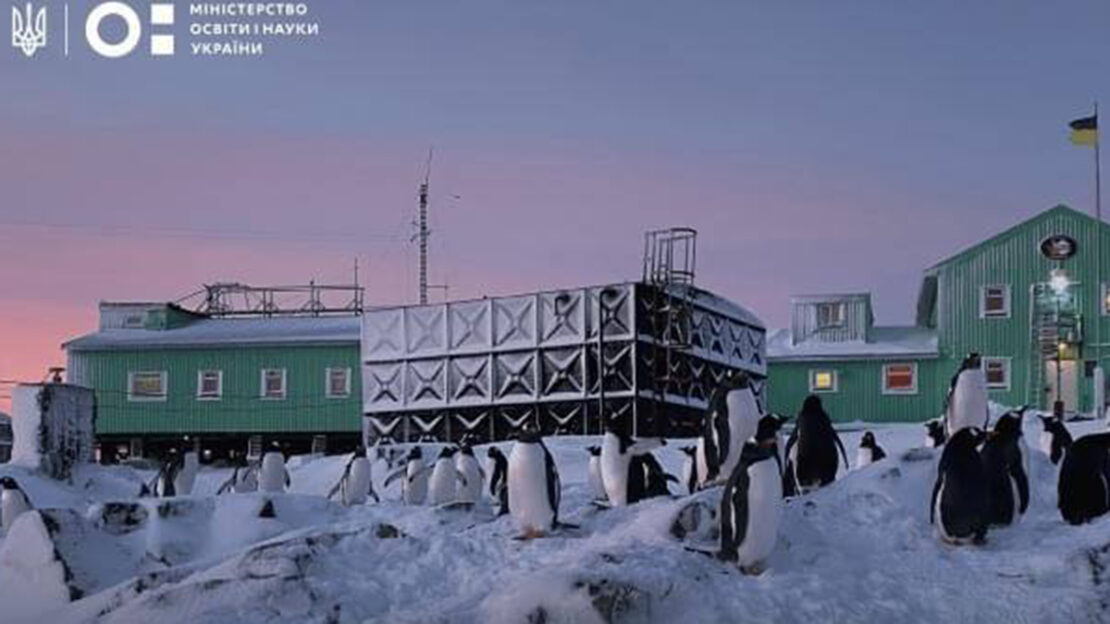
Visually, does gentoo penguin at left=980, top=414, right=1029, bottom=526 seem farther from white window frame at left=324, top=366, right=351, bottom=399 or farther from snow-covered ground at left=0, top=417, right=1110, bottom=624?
white window frame at left=324, top=366, right=351, bottom=399

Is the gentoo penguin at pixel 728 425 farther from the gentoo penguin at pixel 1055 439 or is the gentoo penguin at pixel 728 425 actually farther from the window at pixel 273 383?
the window at pixel 273 383

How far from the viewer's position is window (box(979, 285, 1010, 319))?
184 ft

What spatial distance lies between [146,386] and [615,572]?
153 ft

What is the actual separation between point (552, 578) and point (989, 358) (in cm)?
4352

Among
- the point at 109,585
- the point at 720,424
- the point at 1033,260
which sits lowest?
the point at 109,585

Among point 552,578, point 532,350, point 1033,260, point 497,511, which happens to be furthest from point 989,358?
point 552,578

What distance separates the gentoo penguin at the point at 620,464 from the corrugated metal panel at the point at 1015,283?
3633 cm

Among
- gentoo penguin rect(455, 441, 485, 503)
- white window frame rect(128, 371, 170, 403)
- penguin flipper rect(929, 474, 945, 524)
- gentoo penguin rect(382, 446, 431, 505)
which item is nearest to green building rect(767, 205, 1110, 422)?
white window frame rect(128, 371, 170, 403)

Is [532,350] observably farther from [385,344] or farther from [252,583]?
[252,583]

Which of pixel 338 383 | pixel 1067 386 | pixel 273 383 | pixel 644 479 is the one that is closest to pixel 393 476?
pixel 644 479

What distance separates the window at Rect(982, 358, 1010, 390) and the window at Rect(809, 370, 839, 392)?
508 centimetres

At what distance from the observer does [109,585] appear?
1997 centimetres

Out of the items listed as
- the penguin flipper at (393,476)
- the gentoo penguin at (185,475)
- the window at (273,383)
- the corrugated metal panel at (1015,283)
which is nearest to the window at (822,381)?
the corrugated metal panel at (1015,283)

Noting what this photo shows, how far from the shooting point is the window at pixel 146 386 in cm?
5900
